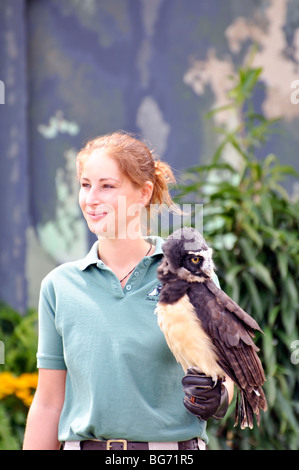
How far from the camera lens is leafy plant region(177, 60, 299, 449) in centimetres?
305

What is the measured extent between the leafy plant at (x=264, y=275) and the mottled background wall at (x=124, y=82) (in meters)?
1.25

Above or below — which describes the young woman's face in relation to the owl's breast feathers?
above

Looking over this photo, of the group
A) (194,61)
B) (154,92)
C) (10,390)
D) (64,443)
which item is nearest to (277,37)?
(194,61)

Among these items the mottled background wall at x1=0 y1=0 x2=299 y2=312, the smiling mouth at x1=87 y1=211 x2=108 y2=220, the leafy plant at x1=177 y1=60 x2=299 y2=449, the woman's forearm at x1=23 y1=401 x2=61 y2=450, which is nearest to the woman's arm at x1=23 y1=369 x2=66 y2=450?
the woman's forearm at x1=23 y1=401 x2=61 y2=450

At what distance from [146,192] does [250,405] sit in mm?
625

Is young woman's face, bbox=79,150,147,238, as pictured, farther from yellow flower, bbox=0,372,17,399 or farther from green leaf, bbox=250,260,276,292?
yellow flower, bbox=0,372,17,399

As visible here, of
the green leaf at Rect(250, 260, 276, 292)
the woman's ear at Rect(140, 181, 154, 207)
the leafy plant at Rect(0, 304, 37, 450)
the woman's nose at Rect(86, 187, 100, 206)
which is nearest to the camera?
the woman's nose at Rect(86, 187, 100, 206)

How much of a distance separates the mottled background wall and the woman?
2.82m

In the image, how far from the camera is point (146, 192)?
1.68m

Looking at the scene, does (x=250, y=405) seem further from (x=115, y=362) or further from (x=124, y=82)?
(x=124, y=82)

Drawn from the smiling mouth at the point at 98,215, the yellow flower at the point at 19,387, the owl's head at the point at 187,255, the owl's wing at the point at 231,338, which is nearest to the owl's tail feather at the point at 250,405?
the owl's wing at the point at 231,338

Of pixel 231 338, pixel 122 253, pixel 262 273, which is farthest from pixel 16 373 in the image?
pixel 231 338

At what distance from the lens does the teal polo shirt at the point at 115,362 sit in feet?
4.89
